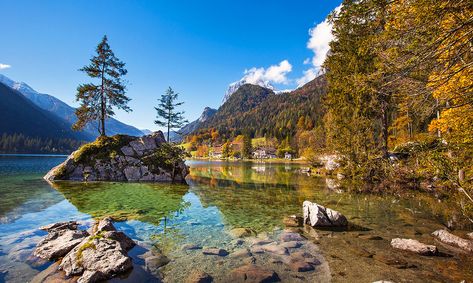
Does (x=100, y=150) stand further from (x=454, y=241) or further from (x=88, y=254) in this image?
(x=454, y=241)

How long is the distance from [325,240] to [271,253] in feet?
8.91

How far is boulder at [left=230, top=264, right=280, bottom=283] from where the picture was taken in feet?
21.0

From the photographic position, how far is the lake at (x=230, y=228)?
269 inches

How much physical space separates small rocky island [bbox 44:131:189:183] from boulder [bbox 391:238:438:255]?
82.3ft

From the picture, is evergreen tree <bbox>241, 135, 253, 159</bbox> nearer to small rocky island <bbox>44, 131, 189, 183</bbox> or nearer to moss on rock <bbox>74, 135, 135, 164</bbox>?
small rocky island <bbox>44, 131, 189, 183</bbox>

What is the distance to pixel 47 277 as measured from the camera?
6.15 meters

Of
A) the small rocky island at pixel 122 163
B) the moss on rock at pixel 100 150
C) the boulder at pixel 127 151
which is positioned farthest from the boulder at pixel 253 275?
the boulder at pixel 127 151

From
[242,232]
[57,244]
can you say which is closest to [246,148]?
[242,232]

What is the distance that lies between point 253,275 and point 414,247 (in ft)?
19.9

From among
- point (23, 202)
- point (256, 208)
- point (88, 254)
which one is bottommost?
point (256, 208)

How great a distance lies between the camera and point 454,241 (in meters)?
9.14

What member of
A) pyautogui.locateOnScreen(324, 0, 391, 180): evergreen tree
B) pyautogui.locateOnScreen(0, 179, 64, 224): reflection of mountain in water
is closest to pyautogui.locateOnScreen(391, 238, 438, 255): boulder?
pyautogui.locateOnScreen(324, 0, 391, 180): evergreen tree

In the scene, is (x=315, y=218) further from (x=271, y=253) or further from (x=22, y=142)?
(x=22, y=142)

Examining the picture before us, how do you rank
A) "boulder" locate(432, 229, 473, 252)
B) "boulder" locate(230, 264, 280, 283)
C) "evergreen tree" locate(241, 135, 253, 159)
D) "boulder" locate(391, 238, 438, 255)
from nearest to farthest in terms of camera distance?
"boulder" locate(230, 264, 280, 283) → "boulder" locate(391, 238, 438, 255) → "boulder" locate(432, 229, 473, 252) → "evergreen tree" locate(241, 135, 253, 159)
